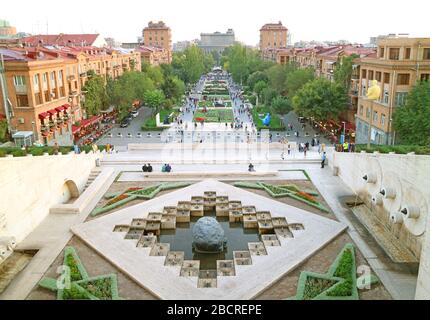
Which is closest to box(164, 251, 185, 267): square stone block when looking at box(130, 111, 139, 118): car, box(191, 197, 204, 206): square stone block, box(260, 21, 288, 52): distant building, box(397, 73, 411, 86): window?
box(191, 197, 204, 206): square stone block

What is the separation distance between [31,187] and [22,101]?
20.1 metres

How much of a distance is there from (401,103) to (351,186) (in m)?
14.0

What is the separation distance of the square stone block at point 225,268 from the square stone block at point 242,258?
28cm

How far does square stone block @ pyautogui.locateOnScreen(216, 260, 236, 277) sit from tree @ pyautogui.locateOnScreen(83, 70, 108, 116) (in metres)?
39.3

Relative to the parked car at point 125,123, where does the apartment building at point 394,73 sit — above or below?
above

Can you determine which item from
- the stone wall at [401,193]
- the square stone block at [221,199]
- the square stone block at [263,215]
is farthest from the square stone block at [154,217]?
the stone wall at [401,193]

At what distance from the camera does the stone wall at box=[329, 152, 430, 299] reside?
48.2ft

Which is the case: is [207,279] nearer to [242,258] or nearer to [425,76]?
[242,258]

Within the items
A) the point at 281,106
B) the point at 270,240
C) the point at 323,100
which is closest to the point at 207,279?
the point at 270,240

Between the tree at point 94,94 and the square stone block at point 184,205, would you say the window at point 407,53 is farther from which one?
the tree at point 94,94

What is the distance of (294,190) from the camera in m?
24.9

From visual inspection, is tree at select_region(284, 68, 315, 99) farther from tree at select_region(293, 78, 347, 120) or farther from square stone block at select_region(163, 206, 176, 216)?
square stone block at select_region(163, 206, 176, 216)

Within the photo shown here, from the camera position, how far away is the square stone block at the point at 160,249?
1730cm

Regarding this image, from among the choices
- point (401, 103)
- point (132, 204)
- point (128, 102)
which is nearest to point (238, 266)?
point (132, 204)
